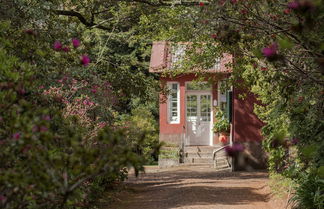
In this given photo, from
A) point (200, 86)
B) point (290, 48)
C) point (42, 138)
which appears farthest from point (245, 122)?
point (42, 138)

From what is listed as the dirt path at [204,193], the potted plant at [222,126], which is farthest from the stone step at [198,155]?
the dirt path at [204,193]

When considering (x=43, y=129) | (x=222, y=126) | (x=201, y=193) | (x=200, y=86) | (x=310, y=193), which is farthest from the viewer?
(x=222, y=126)

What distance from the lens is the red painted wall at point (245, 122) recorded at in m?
19.9

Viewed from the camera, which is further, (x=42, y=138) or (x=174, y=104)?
(x=174, y=104)

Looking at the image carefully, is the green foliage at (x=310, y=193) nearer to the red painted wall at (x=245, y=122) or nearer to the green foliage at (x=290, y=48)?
the green foliage at (x=290, y=48)

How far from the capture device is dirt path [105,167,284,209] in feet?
39.9

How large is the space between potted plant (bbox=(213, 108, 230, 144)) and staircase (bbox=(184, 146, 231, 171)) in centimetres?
69

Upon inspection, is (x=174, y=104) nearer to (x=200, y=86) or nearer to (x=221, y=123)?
(x=221, y=123)

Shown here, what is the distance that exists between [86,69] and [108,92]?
1044 mm

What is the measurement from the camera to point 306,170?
1013 cm

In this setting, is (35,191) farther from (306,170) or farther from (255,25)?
(306,170)

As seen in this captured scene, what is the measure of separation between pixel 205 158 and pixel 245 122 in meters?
3.64

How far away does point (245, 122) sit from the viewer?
19938mm

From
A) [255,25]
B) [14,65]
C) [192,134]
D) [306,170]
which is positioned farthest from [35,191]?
[192,134]
